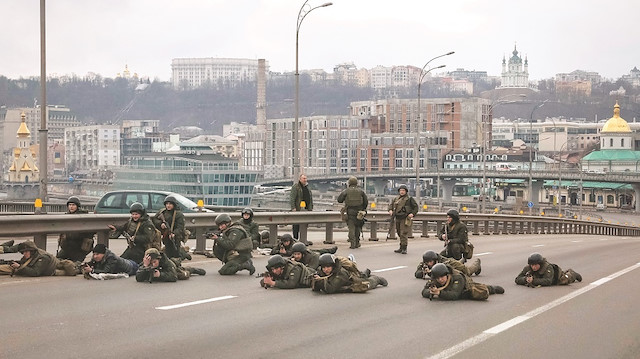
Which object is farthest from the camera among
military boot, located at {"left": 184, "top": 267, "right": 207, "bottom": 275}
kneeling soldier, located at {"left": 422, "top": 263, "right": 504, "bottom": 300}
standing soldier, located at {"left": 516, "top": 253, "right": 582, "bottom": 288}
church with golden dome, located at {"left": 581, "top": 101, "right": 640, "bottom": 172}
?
church with golden dome, located at {"left": 581, "top": 101, "right": 640, "bottom": 172}

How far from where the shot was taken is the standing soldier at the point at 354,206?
965 inches

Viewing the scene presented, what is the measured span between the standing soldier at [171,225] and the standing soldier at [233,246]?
2.67 ft

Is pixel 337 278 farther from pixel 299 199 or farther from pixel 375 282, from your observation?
pixel 299 199

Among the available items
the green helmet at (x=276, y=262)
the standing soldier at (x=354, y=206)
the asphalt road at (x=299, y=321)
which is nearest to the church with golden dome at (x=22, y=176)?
the standing soldier at (x=354, y=206)

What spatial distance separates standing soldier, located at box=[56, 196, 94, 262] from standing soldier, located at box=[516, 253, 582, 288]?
740 cm

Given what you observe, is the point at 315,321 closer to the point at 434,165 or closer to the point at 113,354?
the point at 113,354

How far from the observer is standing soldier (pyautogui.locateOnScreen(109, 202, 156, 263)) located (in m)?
16.6

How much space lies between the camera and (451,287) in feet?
46.4

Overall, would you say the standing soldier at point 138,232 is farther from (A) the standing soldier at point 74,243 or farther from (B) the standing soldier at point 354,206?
(B) the standing soldier at point 354,206

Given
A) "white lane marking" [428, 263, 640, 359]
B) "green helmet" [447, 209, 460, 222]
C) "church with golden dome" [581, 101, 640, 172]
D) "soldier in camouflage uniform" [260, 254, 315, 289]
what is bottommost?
"white lane marking" [428, 263, 640, 359]

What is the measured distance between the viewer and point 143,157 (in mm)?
108438

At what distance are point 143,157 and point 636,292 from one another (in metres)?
95.5

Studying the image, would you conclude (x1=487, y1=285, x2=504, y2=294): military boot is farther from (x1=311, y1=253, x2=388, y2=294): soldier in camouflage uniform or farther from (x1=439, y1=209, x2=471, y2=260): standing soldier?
(x1=439, y1=209, x2=471, y2=260): standing soldier

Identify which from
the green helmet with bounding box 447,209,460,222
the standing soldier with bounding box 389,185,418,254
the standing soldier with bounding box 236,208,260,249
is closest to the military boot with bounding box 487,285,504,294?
the green helmet with bounding box 447,209,460,222
